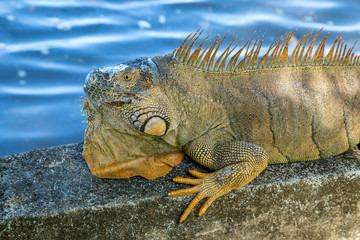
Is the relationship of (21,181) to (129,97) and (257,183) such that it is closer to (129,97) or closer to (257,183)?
(129,97)

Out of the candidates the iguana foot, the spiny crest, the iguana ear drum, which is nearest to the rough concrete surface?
the iguana foot

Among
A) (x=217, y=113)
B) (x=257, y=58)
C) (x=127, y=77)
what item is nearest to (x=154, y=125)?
(x=127, y=77)

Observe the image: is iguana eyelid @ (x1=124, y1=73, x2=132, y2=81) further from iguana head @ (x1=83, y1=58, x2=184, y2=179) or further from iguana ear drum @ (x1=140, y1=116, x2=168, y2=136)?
iguana ear drum @ (x1=140, y1=116, x2=168, y2=136)

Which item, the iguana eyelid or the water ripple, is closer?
the iguana eyelid

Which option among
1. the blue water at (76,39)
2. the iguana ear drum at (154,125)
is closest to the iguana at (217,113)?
the iguana ear drum at (154,125)

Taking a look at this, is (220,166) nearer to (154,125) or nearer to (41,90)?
(154,125)
